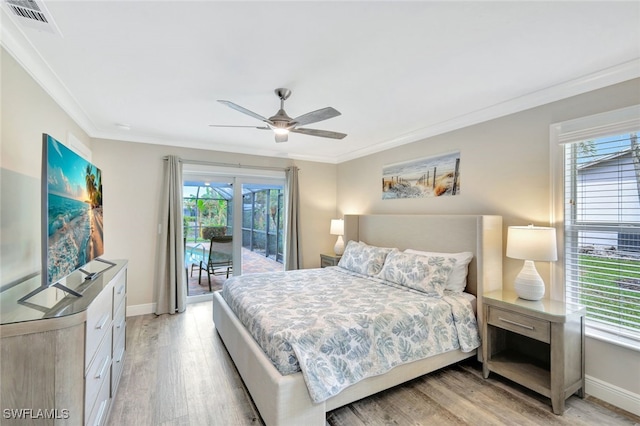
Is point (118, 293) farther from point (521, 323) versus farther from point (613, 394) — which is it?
point (613, 394)

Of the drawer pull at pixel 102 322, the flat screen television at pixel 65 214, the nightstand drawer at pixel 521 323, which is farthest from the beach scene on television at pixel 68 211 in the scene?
the nightstand drawer at pixel 521 323

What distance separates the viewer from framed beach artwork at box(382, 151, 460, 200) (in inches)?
136

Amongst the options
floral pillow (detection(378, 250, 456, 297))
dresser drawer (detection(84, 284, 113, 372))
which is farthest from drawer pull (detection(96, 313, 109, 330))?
floral pillow (detection(378, 250, 456, 297))

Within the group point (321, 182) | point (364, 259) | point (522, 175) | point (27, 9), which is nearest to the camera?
point (27, 9)

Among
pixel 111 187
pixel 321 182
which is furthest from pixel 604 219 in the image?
pixel 111 187

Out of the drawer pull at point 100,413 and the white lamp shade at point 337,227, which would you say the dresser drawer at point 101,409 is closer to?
the drawer pull at point 100,413

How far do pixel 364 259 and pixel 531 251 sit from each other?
1.87m

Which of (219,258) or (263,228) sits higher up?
(263,228)

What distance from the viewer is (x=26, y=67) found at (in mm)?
2051

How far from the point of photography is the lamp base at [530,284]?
242 cm

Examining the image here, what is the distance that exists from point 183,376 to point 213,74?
2627mm

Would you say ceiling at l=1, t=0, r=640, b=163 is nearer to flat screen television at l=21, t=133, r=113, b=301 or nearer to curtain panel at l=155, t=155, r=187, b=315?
flat screen television at l=21, t=133, r=113, b=301

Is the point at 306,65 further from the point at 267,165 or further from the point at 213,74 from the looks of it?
the point at 267,165

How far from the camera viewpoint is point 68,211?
1.77 m
